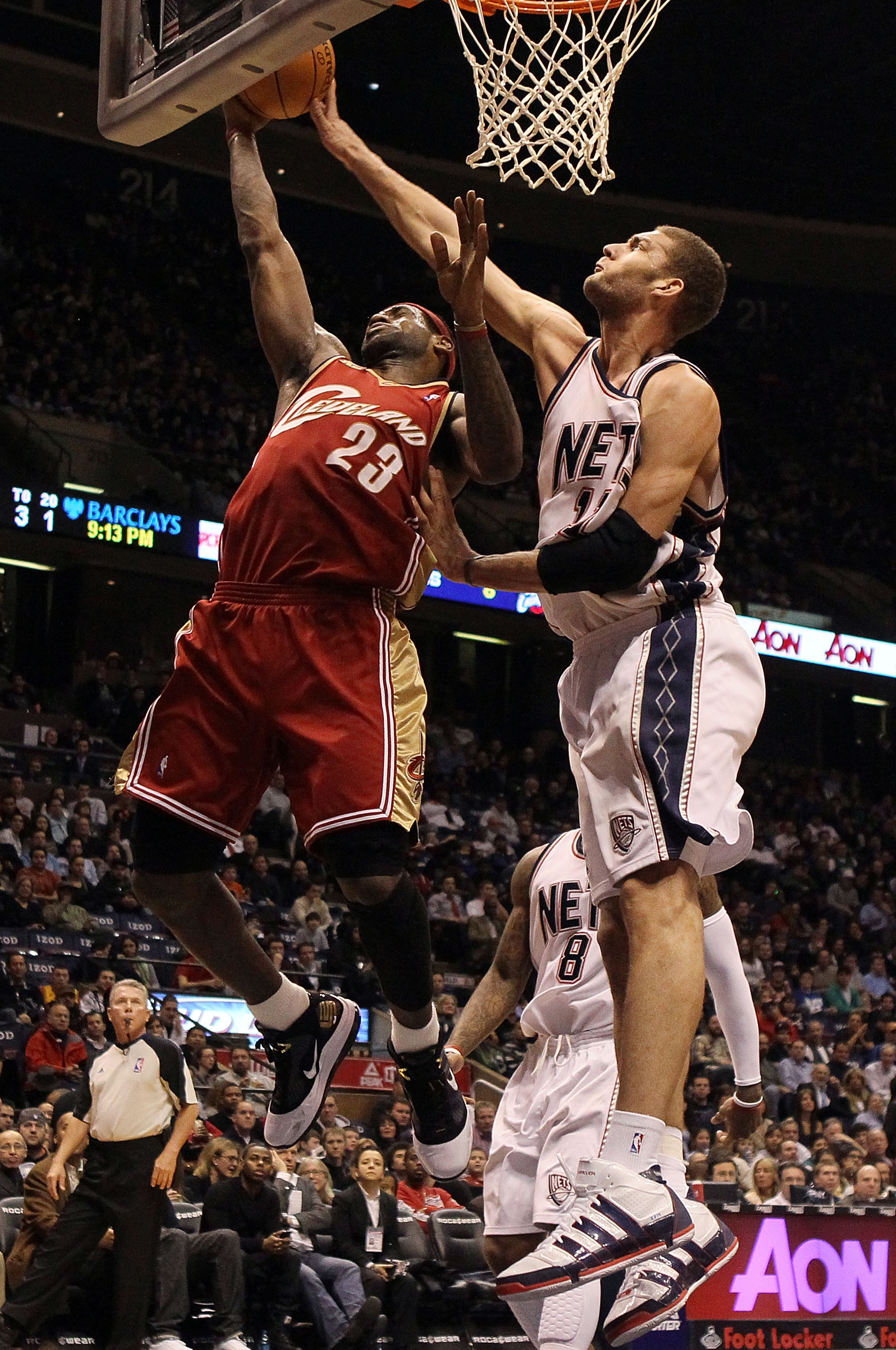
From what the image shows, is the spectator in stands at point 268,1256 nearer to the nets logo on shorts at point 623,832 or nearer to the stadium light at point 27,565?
the nets logo on shorts at point 623,832

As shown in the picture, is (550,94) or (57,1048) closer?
(550,94)

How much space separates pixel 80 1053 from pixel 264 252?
25.6ft

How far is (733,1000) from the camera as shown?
5258mm

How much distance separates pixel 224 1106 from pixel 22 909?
3.71 m

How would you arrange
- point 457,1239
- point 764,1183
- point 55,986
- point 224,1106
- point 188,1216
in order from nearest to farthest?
1. point 188,1216
2. point 457,1239
3. point 224,1106
4. point 764,1183
5. point 55,986

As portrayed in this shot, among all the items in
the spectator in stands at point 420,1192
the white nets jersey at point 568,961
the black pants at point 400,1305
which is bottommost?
the black pants at point 400,1305

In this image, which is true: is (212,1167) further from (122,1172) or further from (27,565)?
(27,565)

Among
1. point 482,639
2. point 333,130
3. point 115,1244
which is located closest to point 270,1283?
point 115,1244

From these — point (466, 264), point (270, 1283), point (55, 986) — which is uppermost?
point (466, 264)

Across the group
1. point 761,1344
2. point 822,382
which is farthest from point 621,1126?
point 822,382

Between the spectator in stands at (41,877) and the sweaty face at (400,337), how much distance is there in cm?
996

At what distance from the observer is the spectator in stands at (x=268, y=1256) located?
29.9 ft

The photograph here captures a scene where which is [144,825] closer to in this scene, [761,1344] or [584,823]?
[584,823]

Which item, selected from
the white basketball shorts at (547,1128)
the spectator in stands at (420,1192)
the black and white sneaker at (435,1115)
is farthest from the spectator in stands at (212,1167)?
the black and white sneaker at (435,1115)
